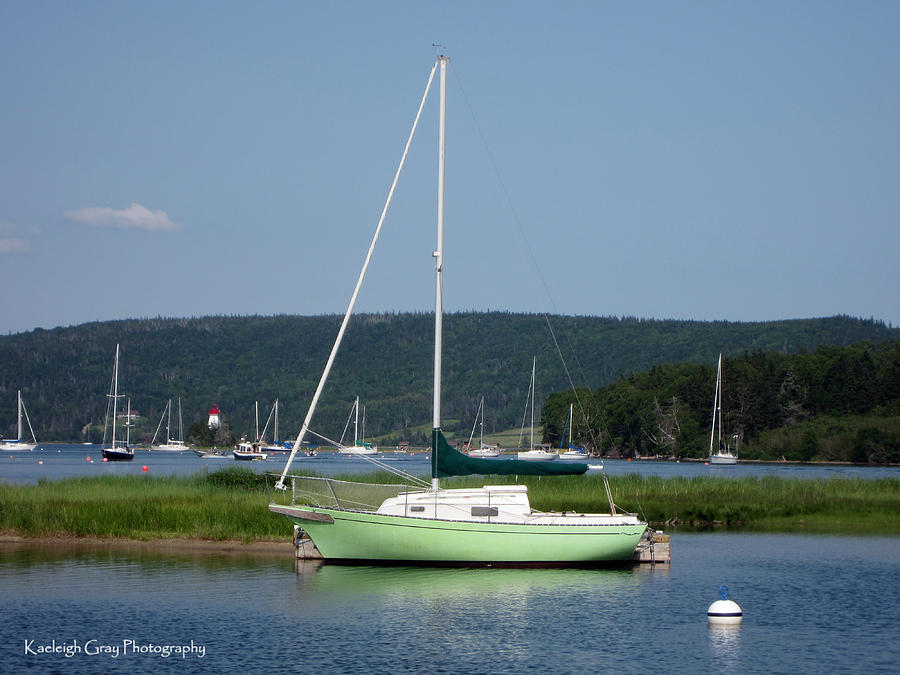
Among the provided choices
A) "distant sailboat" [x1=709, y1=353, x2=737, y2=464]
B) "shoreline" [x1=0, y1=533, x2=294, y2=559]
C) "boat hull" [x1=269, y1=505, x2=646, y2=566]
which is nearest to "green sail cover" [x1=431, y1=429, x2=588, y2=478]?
"boat hull" [x1=269, y1=505, x2=646, y2=566]

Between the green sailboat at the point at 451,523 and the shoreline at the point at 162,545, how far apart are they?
167 inches

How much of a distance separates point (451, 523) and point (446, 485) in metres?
16.0

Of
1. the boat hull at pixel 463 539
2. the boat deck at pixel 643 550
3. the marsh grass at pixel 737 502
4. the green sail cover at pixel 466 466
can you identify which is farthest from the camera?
the marsh grass at pixel 737 502

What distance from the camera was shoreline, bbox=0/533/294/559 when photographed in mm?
36156

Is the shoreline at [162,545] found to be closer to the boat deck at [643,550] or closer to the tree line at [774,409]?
the boat deck at [643,550]

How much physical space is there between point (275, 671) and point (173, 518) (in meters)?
18.8

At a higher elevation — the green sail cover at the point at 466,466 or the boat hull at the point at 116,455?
the green sail cover at the point at 466,466

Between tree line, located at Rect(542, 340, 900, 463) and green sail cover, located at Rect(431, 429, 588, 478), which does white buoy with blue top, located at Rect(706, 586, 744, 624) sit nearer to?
green sail cover, located at Rect(431, 429, 588, 478)

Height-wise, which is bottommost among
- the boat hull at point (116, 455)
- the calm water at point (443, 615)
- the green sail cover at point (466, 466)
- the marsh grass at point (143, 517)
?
the boat hull at point (116, 455)

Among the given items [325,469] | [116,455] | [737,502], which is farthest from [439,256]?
[116,455]

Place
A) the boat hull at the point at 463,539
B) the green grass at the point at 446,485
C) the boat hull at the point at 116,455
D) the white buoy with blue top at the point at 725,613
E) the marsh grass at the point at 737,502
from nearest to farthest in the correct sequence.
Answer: the white buoy with blue top at the point at 725,613
the boat hull at the point at 463,539
the green grass at the point at 446,485
the marsh grass at the point at 737,502
the boat hull at the point at 116,455

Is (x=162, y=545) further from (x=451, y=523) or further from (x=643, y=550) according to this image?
(x=643, y=550)

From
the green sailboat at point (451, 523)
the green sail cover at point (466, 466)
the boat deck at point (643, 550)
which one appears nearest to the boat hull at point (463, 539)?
the green sailboat at point (451, 523)

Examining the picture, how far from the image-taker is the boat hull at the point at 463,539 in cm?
3122
